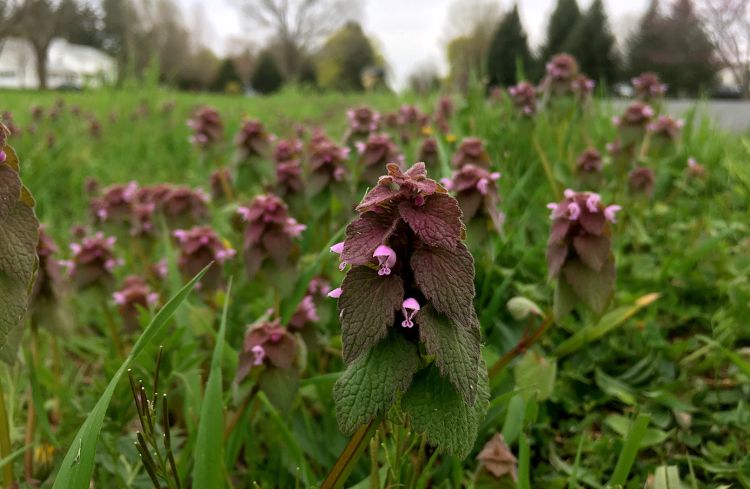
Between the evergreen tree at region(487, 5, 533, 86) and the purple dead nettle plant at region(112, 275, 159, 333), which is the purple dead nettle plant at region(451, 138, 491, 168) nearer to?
the purple dead nettle plant at region(112, 275, 159, 333)

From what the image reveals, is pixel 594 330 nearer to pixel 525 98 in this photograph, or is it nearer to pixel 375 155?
pixel 375 155

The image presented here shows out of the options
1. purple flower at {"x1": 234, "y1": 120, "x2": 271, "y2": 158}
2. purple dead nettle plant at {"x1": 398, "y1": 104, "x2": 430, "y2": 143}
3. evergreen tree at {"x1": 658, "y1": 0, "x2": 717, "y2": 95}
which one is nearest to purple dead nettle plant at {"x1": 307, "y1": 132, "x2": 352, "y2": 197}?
purple flower at {"x1": 234, "y1": 120, "x2": 271, "y2": 158}

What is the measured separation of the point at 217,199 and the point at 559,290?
7.09ft

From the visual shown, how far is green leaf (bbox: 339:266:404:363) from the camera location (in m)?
0.61

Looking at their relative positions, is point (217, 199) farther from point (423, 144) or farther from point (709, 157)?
point (709, 157)

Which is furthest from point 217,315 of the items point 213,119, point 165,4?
point 165,4

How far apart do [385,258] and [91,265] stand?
138 cm

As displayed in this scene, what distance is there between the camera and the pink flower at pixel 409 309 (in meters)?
0.61

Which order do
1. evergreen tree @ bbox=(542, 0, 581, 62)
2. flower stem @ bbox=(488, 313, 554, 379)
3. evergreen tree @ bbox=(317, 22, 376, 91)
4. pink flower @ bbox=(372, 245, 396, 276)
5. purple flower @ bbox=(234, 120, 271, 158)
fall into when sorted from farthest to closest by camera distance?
1. evergreen tree @ bbox=(317, 22, 376, 91)
2. evergreen tree @ bbox=(542, 0, 581, 62)
3. purple flower @ bbox=(234, 120, 271, 158)
4. flower stem @ bbox=(488, 313, 554, 379)
5. pink flower @ bbox=(372, 245, 396, 276)

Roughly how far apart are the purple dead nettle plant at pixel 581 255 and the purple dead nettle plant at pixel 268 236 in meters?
0.66

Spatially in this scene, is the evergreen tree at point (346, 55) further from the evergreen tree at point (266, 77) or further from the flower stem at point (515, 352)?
the flower stem at point (515, 352)

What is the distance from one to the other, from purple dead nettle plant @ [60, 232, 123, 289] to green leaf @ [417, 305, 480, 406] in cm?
138

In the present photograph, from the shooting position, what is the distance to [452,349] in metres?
0.62

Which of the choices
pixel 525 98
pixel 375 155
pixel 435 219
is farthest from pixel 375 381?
pixel 525 98
